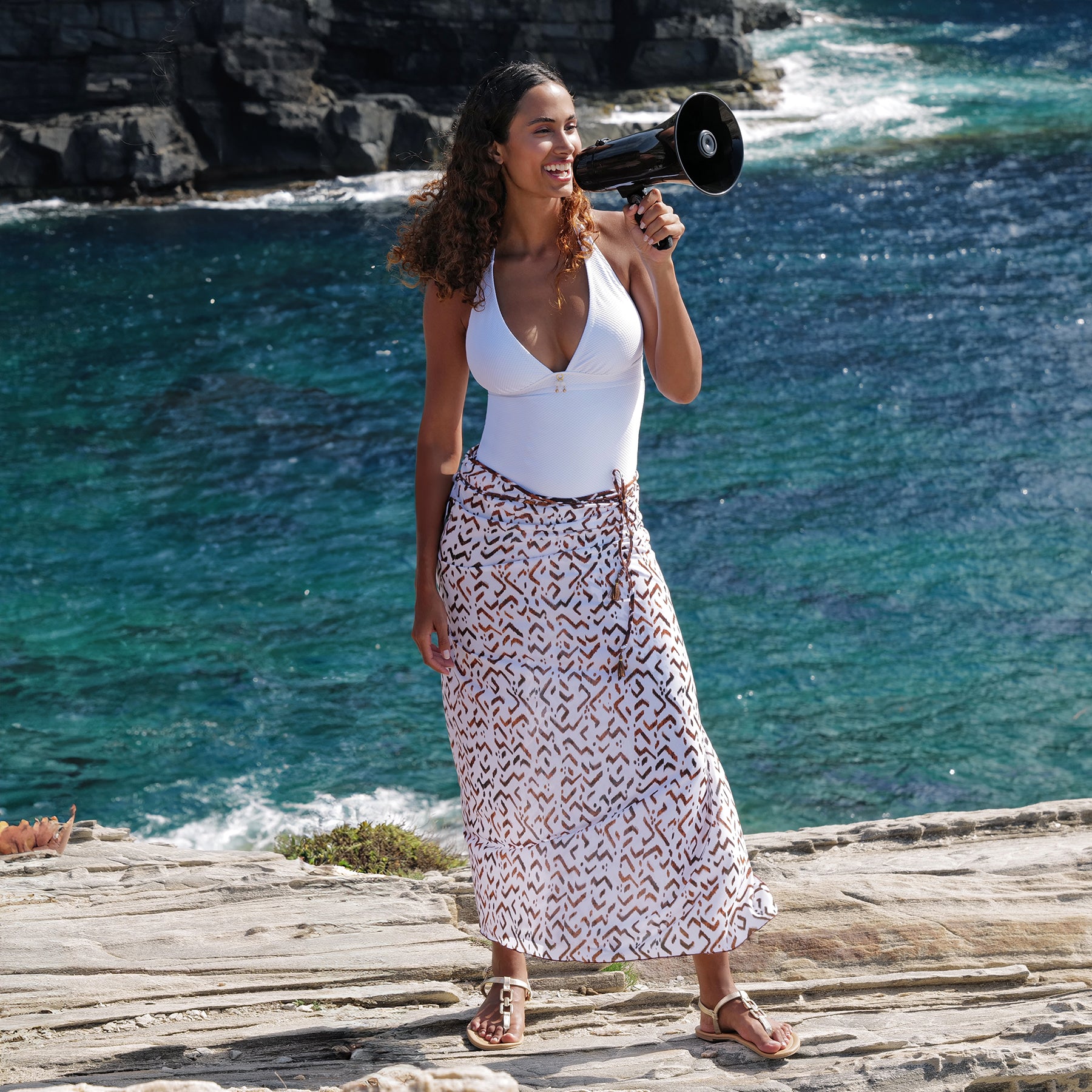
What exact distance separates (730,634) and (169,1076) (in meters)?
7.62

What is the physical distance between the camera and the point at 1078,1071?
10.1 ft

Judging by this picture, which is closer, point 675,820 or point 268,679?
point 675,820

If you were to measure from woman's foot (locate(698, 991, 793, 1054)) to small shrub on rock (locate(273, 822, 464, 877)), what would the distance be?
2.69 m

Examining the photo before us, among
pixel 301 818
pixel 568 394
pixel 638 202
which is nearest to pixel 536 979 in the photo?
pixel 568 394

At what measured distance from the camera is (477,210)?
3.37 metres

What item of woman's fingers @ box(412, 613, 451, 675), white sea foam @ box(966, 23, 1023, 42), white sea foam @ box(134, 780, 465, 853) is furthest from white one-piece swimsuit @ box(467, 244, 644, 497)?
white sea foam @ box(966, 23, 1023, 42)

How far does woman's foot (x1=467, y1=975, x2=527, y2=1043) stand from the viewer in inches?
136

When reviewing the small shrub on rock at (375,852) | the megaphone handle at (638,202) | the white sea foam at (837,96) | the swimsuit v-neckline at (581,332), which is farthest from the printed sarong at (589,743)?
the white sea foam at (837,96)

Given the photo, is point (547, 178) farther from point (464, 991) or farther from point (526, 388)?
point (464, 991)

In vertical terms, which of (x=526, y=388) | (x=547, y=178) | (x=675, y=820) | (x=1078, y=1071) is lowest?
(x=1078, y=1071)

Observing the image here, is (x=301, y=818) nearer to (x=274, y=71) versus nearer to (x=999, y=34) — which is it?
(x=274, y=71)

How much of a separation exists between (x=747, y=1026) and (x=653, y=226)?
210cm

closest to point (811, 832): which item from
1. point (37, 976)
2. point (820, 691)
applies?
point (37, 976)

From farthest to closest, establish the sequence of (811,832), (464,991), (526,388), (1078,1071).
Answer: (811,832) < (464,991) < (526,388) < (1078,1071)
